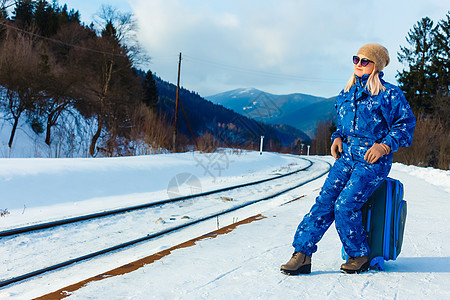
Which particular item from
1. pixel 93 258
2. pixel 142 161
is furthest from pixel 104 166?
pixel 93 258

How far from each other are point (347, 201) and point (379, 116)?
651 millimetres

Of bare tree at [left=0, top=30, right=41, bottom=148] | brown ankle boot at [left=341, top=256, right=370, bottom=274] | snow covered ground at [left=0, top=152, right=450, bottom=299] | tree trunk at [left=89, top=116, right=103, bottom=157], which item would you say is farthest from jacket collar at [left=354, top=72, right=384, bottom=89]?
bare tree at [left=0, top=30, right=41, bottom=148]

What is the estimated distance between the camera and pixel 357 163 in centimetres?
235

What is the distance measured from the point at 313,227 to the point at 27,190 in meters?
6.52

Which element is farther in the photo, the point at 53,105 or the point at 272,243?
the point at 53,105

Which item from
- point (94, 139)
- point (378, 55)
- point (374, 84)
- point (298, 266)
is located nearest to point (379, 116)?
point (374, 84)

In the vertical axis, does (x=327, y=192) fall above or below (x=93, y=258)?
above

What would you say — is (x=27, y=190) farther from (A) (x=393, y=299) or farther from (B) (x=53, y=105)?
(B) (x=53, y=105)

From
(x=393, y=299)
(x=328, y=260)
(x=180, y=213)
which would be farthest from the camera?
(x=180, y=213)

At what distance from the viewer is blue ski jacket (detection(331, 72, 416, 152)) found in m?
2.21

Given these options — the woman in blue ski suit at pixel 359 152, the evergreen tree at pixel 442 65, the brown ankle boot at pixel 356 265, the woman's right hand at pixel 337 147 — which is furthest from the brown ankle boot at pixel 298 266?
the evergreen tree at pixel 442 65

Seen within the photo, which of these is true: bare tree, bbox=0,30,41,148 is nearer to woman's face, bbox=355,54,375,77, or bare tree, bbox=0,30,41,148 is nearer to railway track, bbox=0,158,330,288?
railway track, bbox=0,158,330,288

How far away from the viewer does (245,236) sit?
3502 millimetres

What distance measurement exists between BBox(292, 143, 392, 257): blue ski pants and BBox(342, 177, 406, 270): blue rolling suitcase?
0.09 m
